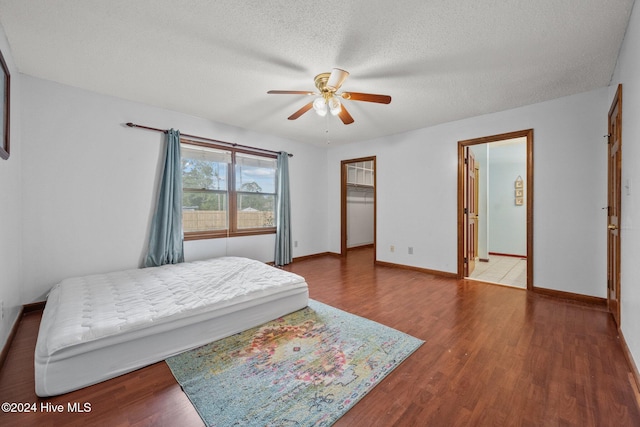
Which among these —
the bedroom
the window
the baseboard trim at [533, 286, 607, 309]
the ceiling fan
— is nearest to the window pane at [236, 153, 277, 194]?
the window

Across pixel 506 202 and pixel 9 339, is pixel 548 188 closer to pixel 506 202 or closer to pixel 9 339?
pixel 506 202

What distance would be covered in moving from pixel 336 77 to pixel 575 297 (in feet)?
12.3

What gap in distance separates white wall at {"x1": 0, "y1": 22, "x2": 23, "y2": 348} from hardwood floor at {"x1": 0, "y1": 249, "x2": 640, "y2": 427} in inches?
10.2

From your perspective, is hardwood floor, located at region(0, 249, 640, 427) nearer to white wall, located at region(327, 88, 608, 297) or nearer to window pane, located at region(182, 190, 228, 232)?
white wall, located at region(327, 88, 608, 297)

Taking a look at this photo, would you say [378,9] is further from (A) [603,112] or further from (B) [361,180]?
(B) [361,180]

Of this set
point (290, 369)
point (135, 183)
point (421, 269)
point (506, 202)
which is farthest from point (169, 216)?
point (506, 202)

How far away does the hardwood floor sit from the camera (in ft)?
4.42

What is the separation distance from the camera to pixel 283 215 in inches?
191

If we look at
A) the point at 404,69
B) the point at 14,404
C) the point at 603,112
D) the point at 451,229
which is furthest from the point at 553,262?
the point at 14,404

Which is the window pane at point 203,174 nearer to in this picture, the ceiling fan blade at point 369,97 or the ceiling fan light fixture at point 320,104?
the ceiling fan light fixture at point 320,104

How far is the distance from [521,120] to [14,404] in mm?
5393

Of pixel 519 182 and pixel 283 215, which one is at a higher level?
pixel 519 182

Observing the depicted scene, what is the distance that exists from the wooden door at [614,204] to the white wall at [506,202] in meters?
3.19

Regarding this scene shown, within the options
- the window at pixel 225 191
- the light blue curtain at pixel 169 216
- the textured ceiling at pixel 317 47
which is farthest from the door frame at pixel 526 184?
the light blue curtain at pixel 169 216
